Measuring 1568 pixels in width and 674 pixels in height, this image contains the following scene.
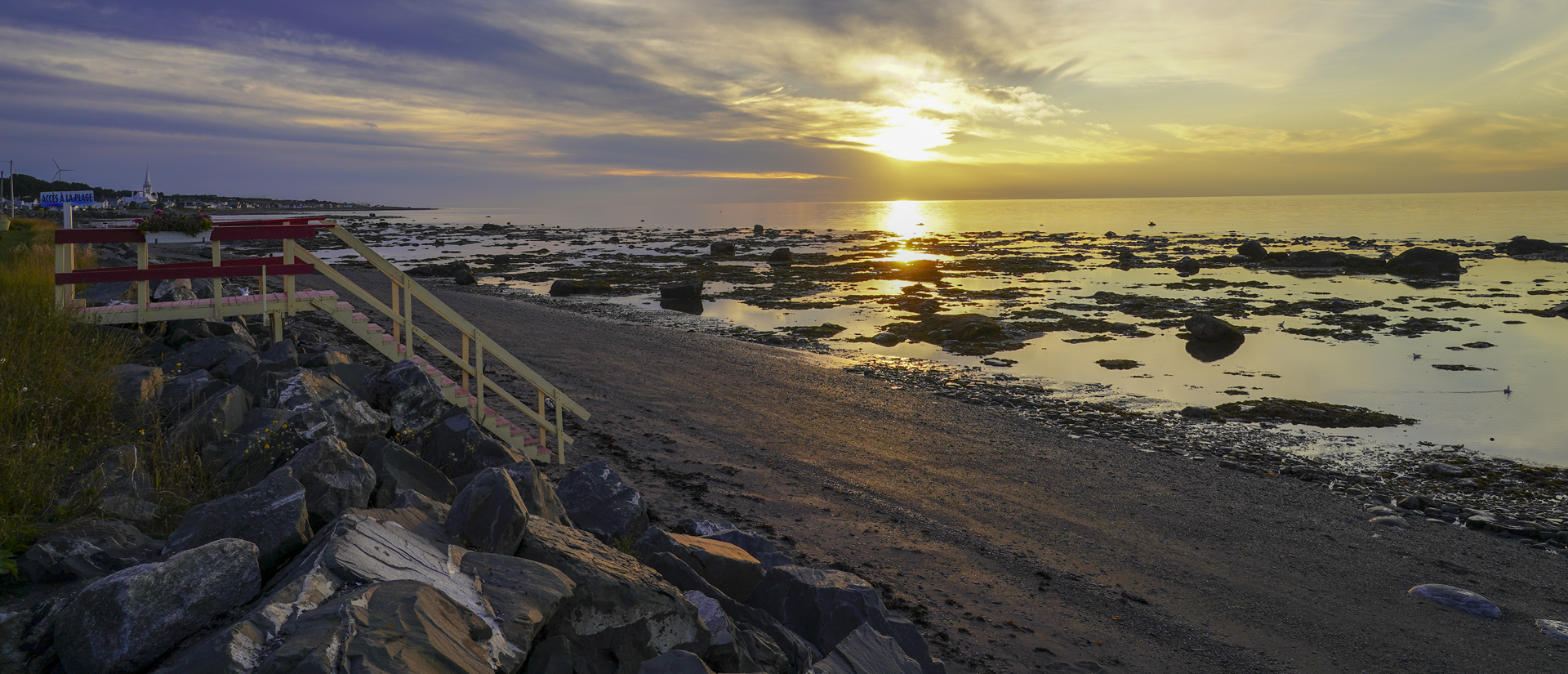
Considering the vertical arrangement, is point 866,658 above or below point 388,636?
below

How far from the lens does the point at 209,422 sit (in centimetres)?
675

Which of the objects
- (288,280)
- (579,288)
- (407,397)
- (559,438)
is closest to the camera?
(407,397)

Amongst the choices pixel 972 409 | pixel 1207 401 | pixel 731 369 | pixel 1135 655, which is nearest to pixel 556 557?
pixel 1135 655

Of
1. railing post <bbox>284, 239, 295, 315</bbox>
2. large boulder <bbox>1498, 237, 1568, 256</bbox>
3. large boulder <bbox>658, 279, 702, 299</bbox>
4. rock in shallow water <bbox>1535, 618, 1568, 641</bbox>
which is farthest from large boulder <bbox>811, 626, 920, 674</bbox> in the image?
large boulder <bbox>1498, 237, 1568, 256</bbox>

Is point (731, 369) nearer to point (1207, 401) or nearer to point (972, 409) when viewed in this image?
point (972, 409)

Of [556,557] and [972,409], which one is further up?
[556,557]

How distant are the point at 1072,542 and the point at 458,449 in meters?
7.76

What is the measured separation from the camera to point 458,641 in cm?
374

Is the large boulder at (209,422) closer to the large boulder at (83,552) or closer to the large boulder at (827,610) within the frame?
the large boulder at (83,552)

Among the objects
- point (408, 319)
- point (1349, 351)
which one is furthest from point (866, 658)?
point (1349, 351)

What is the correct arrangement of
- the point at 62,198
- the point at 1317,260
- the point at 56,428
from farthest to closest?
the point at 1317,260 → the point at 62,198 → the point at 56,428

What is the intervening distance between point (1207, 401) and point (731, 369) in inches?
475

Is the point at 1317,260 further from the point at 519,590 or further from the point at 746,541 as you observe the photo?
the point at 519,590

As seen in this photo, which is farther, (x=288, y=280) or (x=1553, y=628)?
(x=288, y=280)
